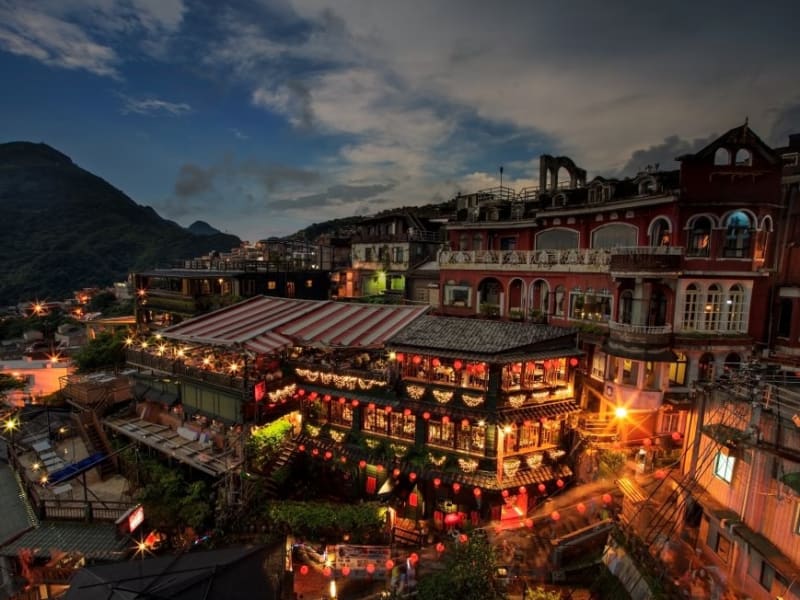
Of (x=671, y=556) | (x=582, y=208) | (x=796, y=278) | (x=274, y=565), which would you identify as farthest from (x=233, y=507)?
(x=796, y=278)

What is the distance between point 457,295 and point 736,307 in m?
18.2

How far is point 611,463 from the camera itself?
22.5 m

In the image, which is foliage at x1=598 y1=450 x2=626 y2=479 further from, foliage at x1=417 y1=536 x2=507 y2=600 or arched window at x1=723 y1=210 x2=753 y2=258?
arched window at x1=723 y1=210 x2=753 y2=258

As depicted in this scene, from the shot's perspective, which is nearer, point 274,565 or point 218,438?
point 274,565

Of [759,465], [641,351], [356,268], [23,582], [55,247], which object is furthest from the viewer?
[55,247]

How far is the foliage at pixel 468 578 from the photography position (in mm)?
14266

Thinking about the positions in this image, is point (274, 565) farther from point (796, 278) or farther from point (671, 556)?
point (796, 278)

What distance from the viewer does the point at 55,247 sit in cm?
12825

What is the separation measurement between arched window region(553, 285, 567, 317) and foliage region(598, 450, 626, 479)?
9.42m

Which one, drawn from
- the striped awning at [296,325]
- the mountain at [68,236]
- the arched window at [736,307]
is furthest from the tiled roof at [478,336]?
the mountain at [68,236]

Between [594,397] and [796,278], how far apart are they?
13.3 meters

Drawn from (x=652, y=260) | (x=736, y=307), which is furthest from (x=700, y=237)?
(x=736, y=307)

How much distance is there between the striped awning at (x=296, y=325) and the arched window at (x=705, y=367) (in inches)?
684

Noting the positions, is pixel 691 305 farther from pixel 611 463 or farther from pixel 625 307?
pixel 611 463
